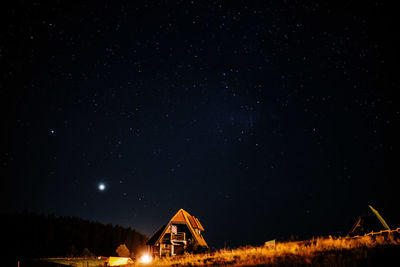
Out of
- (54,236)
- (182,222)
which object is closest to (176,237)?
(182,222)

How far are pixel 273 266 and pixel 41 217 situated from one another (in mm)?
103777

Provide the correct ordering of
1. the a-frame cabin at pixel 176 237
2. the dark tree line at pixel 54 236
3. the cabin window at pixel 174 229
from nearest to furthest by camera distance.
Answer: the a-frame cabin at pixel 176 237, the cabin window at pixel 174 229, the dark tree line at pixel 54 236

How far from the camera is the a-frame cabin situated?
1427 inches

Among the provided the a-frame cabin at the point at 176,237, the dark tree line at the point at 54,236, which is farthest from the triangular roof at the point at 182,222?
the dark tree line at the point at 54,236

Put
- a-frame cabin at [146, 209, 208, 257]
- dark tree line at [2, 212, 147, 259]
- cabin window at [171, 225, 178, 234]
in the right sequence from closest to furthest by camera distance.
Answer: a-frame cabin at [146, 209, 208, 257] → cabin window at [171, 225, 178, 234] → dark tree line at [2, 212, 147, 259]

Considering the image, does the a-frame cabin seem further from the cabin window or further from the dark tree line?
the dark tree line

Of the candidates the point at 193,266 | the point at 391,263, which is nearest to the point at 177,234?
the point at 193,266

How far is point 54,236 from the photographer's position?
3492 inches

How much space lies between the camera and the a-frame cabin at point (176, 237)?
3625cm

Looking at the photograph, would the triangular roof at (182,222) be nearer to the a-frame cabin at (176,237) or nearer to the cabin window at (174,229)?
the a-frame cabin at (176,237)

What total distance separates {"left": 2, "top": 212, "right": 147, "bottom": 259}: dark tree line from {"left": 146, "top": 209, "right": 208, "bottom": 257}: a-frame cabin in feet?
151

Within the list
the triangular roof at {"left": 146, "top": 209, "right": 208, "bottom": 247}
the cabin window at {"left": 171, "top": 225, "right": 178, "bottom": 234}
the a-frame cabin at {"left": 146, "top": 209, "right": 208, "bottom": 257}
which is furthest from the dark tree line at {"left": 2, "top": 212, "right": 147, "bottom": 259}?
the cabin window at {"left": 171, "top": 225, "right": 178, "bottom": 234}

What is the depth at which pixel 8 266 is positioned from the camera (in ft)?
136

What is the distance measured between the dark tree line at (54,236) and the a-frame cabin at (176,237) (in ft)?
151
